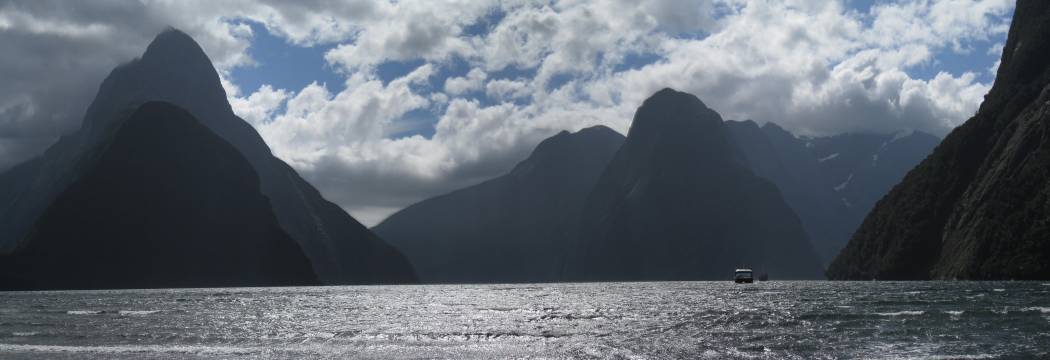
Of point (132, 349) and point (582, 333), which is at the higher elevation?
point (582, 333)

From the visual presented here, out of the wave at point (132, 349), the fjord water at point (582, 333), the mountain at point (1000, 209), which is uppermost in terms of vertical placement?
the mountain at point (1000, 209)

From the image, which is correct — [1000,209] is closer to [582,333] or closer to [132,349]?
[582,333]

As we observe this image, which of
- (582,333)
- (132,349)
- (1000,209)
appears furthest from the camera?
(1000,209)

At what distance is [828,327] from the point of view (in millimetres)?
60656

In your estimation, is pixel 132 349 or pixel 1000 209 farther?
pixel 1000 209

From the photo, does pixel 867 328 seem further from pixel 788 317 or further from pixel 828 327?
pixel 788 317

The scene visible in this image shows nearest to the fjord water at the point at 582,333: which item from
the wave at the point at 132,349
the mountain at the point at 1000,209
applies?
the wave at the point at 132,349

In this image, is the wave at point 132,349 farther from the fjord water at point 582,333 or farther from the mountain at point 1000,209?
the mountain at point 1000,209

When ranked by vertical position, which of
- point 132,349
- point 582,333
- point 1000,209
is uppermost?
point 1000,209

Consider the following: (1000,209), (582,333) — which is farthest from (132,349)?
(1000,209)

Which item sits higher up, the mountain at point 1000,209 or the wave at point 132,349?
the mountain at point 1000,209

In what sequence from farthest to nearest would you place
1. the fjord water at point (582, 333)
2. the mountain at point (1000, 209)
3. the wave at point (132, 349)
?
the mountain at point (1000, 209) < the wave at point (132, 349) < the fjord water at point (582, 333)

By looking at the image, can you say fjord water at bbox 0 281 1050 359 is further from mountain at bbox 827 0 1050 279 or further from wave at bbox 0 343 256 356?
mountain at bbox 827 0 1050 279

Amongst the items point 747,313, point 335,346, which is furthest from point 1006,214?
point 335,346
